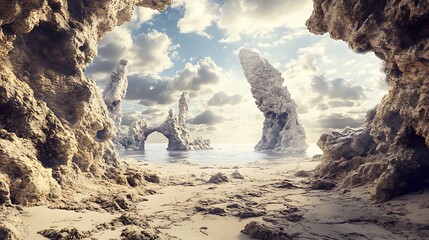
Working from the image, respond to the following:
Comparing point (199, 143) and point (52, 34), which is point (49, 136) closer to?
point (52, 34)

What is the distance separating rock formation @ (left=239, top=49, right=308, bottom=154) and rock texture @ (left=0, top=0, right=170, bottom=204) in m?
61.4

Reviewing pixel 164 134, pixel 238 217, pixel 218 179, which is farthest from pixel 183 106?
pixel 238 217

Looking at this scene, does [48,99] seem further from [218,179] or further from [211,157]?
[211,157]

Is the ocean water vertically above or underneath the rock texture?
underneath

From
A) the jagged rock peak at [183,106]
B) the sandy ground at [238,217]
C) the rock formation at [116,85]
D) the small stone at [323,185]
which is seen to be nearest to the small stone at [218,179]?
the sandy ground at [238,217]

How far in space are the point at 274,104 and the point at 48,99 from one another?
68.6 metres

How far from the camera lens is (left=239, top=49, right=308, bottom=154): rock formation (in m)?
71.1

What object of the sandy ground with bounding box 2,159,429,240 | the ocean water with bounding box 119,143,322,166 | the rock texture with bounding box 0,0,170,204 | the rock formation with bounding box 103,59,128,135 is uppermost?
the rock formation with bounding box 103,59,128,135

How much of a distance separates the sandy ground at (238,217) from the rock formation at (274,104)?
2371 inches

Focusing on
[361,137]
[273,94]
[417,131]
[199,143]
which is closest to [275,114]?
[273,94]

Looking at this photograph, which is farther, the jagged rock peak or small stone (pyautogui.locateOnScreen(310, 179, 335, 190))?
the jagged rock peak

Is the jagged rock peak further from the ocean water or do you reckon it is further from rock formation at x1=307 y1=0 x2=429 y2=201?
rock formation at x1=307 y1=0 x2=429 y2=201

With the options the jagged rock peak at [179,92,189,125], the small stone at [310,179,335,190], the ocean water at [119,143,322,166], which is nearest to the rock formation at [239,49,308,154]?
the ocean water at [119,143,322,166]

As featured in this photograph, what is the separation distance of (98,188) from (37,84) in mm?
5073
